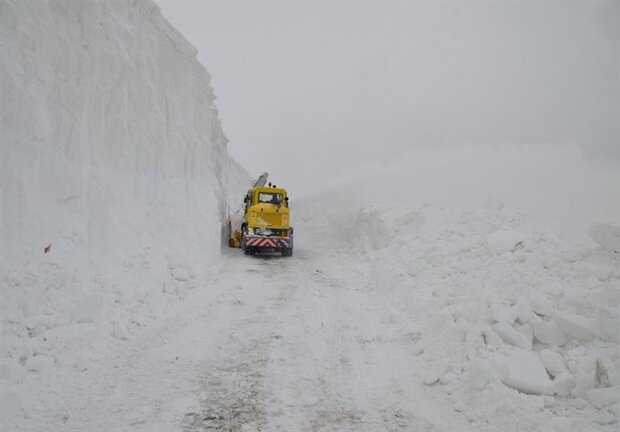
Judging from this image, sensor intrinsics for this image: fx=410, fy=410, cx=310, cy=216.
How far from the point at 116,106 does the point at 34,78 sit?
2.56 m

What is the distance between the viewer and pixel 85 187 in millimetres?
9289

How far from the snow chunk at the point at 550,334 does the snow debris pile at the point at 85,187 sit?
6762 mm

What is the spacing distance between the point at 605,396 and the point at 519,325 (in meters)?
1.86

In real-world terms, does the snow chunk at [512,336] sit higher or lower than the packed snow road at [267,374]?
higher

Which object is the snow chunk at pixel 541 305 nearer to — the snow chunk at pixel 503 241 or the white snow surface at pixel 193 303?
the white snow surface at pixel 193 303

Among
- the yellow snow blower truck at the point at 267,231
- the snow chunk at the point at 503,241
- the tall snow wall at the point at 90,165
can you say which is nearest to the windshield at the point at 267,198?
the yellow snow blower truck at the point at 267,231

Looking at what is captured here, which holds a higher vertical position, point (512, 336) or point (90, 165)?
point (90, 165)

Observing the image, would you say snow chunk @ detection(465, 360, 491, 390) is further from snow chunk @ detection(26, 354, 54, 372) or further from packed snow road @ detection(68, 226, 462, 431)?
snow chunk @ detection(26, 354, 54, 372)

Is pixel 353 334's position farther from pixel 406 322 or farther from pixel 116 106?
pixel 116 106

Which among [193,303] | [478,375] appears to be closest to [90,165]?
[193,303]

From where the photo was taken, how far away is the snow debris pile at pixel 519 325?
506 cm

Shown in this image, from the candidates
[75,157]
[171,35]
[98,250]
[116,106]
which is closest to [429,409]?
[98,250]

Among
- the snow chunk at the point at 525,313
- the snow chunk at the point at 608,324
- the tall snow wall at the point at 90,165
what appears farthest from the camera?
the tall snow wall at the point at 90,165

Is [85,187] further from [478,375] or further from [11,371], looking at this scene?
[478,375]
